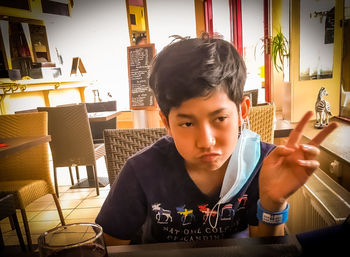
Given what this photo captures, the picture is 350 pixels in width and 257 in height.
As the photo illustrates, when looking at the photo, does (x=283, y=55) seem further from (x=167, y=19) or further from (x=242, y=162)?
(x=167, y=19)

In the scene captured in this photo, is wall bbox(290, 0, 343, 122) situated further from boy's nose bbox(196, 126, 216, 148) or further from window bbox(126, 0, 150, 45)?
window bbox(126, 0, 150, 45)

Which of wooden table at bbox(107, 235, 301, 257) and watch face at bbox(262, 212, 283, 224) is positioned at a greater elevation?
wooden table at bbox(107, 235, 301, 257)

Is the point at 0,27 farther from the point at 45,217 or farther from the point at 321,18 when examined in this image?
the point at 321,18

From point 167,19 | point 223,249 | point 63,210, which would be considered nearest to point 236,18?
point 223,249

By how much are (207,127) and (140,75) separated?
96.5 inches

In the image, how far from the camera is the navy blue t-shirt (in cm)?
75

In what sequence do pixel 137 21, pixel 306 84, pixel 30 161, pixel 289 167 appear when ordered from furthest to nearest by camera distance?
1. pixel 137 21
2. pixel 30 161
3. pixel 306 84
4. pixel 289 167

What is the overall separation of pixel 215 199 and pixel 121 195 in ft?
0.89

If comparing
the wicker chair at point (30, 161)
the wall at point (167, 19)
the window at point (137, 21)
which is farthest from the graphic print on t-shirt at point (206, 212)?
the window at point (137, 21)

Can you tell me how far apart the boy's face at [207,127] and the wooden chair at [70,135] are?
218 centimetres

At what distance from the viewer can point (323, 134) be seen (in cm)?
46

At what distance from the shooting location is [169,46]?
625 mm

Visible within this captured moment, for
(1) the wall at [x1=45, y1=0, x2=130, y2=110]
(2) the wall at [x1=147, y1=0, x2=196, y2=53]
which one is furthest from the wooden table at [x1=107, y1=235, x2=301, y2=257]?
(1) the wall at [x1=45, y1=0, x2=130, y2=110]

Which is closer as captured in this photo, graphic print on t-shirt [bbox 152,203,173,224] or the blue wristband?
the blue wristband
